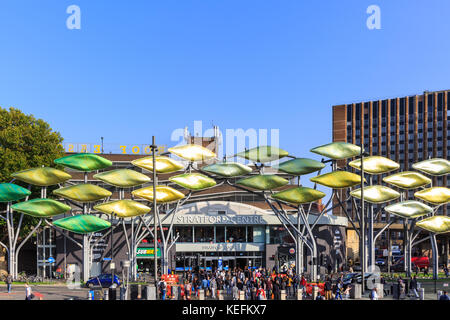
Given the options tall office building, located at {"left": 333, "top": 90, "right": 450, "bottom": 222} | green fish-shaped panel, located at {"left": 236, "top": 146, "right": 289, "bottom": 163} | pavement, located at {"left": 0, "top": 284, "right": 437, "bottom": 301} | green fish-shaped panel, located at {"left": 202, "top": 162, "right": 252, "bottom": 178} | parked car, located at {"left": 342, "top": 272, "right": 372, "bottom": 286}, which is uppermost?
tall office building, located at {"left": 333, "top": 90, "right": 450, "bottom": 222}

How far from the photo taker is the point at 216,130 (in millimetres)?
108812

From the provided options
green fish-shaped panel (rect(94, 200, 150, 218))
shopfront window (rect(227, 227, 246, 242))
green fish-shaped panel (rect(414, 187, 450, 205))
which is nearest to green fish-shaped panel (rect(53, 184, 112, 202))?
green fish-shaped panel (rect(94, 200, 150, 218))

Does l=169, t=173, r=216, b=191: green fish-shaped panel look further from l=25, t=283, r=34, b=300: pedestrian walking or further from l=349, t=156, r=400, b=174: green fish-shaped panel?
l=25, t=283, r=34, b=300: pedestrian walking

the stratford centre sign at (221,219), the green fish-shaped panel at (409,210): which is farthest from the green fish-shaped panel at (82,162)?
the green fish-shaped panel at (409,210)

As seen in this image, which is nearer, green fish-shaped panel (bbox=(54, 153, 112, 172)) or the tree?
green fish-shaped panel (bbox=(54, 153, 112, 172))

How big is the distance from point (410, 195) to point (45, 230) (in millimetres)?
102938

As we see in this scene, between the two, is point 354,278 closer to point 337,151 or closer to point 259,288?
point 259,288

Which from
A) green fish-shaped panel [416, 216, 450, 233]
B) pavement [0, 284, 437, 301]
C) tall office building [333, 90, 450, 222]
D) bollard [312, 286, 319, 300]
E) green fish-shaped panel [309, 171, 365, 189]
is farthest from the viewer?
tall office building [333, 90, 450, 222]

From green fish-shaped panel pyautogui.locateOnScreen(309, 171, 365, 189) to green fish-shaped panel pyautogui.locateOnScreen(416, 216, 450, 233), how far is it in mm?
9764

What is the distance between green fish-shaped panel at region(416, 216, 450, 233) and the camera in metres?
63.1

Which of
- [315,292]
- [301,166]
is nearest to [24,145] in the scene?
[301,166]

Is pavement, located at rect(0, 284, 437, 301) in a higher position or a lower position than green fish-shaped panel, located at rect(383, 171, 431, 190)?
lower

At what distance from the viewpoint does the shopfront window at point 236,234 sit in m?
74.1

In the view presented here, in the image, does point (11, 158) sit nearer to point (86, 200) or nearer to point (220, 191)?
point (86, 200)
